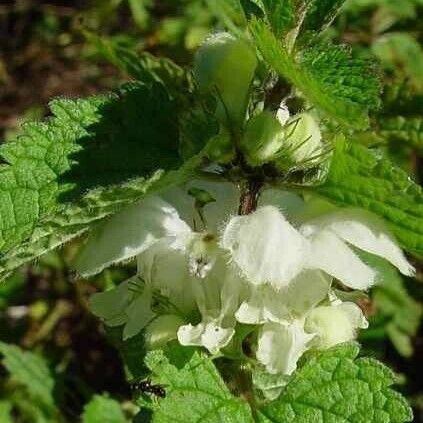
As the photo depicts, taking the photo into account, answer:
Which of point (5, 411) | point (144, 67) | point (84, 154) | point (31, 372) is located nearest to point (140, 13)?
point (31, 372)

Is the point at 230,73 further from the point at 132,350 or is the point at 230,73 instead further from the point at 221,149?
the point at 132,350

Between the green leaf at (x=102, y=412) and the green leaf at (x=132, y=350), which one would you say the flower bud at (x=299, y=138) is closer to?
the green leaf at (x=132, y=350)

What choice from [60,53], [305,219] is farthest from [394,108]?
[60,53]

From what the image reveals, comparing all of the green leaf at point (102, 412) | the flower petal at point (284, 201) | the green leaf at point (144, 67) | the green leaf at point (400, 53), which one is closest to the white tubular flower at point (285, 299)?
the flower petal at point (284, 201)

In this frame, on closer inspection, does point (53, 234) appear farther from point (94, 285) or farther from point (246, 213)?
point (94, 285)

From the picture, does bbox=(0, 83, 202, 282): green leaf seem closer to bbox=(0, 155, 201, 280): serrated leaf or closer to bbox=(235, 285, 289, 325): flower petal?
bbox=(0, 155, 201, 280): serrated leaf

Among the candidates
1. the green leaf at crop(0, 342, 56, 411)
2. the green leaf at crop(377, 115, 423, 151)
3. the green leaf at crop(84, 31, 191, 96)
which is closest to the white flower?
the green leaf at crop(84, 31, 191, 96)
